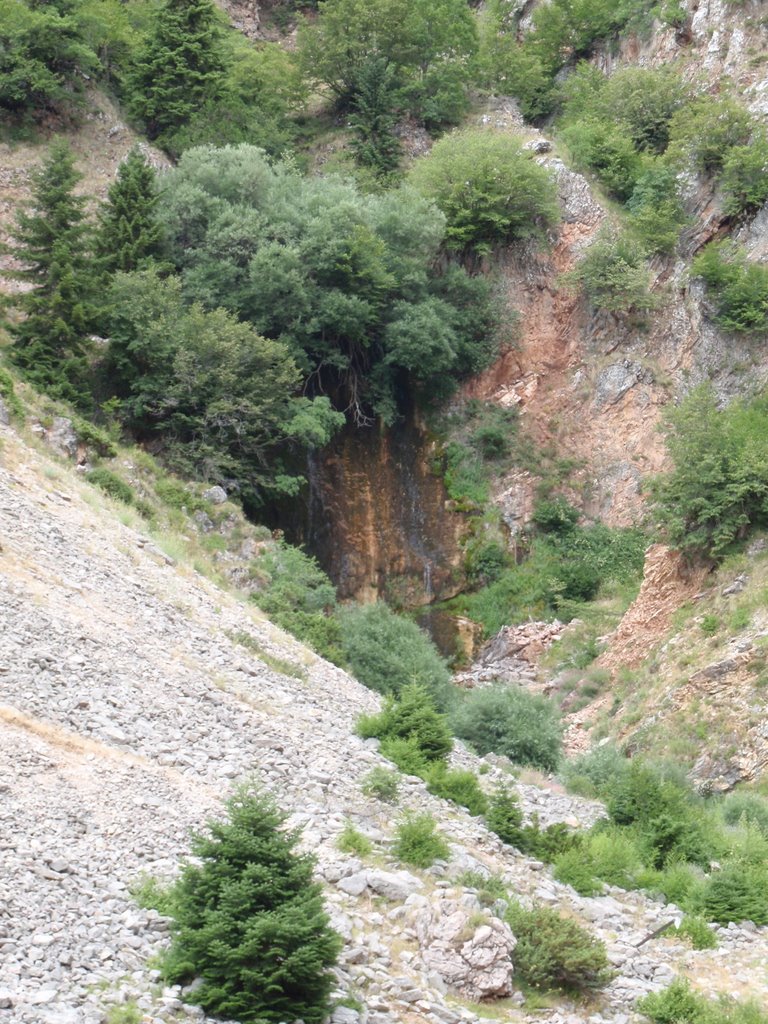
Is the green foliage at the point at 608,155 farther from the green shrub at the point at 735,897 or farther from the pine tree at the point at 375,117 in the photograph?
the green shrub at the point at 735,897

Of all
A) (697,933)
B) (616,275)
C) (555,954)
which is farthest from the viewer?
(616,275)

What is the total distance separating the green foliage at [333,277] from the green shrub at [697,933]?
1915 centimetres

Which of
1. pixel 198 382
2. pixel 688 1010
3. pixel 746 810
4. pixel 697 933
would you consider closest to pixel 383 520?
pixel 198 382

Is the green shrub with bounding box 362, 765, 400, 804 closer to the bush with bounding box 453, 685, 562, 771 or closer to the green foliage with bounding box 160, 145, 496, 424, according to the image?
the bush with bounding box 453, 685, 562, 771

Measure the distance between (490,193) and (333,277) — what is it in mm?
5433

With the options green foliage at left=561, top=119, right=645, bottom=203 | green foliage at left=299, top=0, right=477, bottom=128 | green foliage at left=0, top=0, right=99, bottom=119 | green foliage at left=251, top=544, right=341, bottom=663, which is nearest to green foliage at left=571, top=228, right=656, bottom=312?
green foliage at left=561, top=119, right=645, bottom=203

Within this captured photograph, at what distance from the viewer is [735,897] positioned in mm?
13109

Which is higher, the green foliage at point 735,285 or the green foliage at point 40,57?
the green foliage at point 40,57

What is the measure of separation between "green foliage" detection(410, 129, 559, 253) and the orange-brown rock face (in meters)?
5.60

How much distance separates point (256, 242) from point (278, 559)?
8.93 meters

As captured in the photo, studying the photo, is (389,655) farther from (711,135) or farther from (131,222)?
(711,135)

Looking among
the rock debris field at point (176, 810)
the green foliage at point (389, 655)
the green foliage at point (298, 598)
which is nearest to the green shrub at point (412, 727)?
the rock debris field at point (176, 810)

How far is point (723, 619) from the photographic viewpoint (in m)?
23.6

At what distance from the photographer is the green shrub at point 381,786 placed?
12773mm
